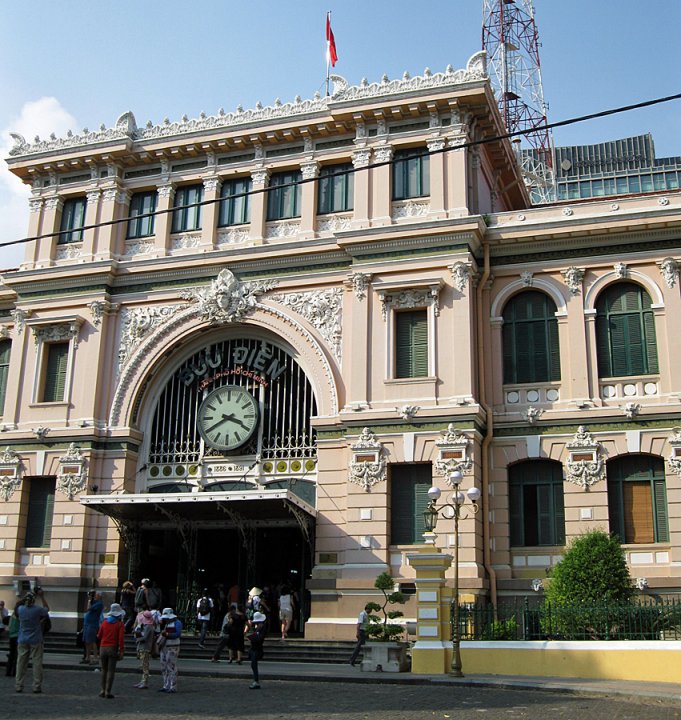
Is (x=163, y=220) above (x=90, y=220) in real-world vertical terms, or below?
below

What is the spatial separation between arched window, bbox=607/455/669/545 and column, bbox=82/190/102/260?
19484 millimetres

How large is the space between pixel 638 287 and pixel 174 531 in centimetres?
1718

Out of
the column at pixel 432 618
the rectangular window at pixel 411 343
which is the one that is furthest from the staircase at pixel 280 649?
the rectangular window at pixel 411 343

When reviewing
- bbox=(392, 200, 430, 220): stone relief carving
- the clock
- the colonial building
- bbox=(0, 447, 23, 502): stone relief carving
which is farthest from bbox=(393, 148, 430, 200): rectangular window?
bbox=(0, 447, 23, 502): stone relief carving

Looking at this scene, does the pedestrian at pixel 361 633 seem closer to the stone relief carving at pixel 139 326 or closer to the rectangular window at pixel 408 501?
the rectangular window at pixel 408 501

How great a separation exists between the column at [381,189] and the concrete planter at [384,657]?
45.9 feet

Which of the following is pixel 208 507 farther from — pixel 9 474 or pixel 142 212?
pixel 142 212

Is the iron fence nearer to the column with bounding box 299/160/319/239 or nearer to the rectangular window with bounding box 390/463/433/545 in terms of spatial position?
the rectangular window with bounding box 390/463/433/545

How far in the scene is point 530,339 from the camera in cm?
3033

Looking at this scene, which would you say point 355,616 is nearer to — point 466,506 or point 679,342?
point 466,506

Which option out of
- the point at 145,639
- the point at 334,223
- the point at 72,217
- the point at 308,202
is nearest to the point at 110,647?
the point at 145,639

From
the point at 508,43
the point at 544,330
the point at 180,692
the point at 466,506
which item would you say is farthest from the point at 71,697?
the point at 508,43

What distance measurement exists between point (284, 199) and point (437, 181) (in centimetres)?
558

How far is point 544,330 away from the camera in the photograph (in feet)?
99.2
